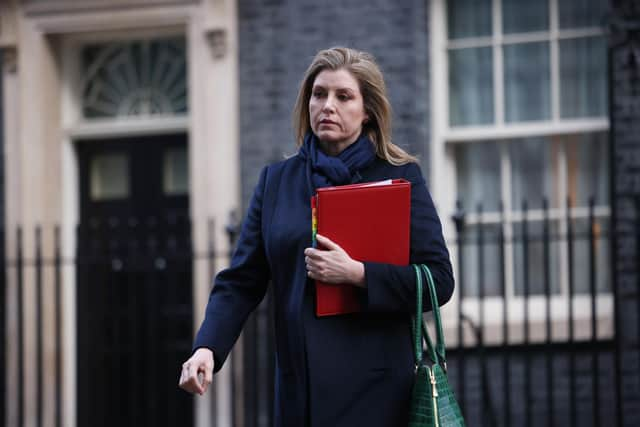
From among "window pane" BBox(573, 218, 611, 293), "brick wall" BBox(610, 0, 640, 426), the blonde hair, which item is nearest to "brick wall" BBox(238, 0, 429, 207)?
"window pane" BBox(573, 218, 611, 293)

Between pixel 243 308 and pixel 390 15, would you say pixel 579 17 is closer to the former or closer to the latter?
pixel 390 15

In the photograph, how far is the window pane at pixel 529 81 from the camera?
25.0 ft

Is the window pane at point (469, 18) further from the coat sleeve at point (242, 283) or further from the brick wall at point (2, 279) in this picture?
the coat sleeve at point (242, 283)

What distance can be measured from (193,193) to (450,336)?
6.95ft

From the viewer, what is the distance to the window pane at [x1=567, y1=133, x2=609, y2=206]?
7508 mm

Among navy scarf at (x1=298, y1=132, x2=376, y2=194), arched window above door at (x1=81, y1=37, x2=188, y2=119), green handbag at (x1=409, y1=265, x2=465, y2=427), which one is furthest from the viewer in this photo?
arched window above door at (x1=81, y1=37, x2=188, y2=119)

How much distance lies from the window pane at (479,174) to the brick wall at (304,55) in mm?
348

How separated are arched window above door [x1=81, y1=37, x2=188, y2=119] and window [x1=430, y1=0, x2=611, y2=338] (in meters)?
2.07

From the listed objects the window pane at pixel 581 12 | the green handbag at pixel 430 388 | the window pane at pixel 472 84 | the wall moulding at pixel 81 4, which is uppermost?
the wall moulding at pixel 81 4

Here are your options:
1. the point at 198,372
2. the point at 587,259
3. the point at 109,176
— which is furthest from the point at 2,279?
the point at 198,372

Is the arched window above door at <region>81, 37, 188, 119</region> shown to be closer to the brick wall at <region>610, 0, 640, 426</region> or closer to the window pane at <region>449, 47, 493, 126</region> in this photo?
the window pane at <region>449, 47, 493, 126</region>

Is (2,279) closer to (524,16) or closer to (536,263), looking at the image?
(536,263)

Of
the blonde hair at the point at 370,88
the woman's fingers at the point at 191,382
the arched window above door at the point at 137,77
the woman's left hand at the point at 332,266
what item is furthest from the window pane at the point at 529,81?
the woman's fingers at the point at 191,382

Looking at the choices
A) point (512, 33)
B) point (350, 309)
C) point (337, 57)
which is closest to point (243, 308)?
point (350, 309)
